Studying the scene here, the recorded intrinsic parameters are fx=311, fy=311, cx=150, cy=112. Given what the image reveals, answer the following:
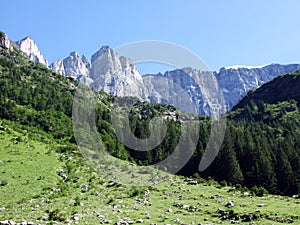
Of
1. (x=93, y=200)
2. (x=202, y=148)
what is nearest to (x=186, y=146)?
(x=202, y=148)

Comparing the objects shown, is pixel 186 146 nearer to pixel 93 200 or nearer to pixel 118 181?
pixel 118 181

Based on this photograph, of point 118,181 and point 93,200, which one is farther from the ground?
point 118,181

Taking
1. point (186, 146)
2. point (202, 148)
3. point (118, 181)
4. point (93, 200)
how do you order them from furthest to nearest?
1. point (186, 146)
2. point (202, 148)
3. point (118, 181)
4. point (93, 200)

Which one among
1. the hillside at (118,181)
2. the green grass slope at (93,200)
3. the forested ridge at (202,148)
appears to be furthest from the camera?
the forested ridge at (202,148)

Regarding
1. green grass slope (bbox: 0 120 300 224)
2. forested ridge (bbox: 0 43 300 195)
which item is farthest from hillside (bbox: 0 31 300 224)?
forested ridge (bbox: 0 43 300 195)

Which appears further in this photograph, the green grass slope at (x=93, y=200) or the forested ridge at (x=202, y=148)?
the forested ridge at (x=202, y=148)

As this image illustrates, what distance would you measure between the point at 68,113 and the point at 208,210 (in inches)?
3188

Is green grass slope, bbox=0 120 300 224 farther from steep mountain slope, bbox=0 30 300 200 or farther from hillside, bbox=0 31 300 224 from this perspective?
steep mountain slope, bbox=0 30 300 200

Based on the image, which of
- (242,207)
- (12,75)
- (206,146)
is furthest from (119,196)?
(12,75)

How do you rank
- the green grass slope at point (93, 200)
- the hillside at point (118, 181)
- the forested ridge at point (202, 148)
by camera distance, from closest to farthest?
the green grass slope at point (93, 200)
the hillside at point (118, 181)
the forested ridge at point (202, 148)

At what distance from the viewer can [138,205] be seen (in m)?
30.4

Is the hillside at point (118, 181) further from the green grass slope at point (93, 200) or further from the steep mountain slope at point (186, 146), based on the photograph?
the steep mountain slope at point (186, 146)

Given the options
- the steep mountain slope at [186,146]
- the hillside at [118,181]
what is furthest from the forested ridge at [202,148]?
the hillside at [118,181]

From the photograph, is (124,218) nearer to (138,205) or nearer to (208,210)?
(138,205)
